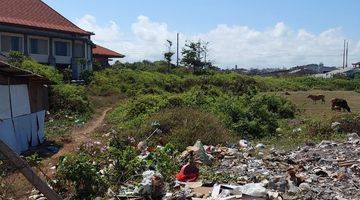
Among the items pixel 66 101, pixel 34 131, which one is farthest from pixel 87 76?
pixel 34 131

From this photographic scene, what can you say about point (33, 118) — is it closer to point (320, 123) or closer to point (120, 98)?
point (320, 123)

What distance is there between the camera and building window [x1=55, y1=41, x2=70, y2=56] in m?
38.4

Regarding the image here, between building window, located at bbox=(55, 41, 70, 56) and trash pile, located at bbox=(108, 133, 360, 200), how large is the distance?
26451 millimetres

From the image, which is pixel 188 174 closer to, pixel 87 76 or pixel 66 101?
pixel 66 101

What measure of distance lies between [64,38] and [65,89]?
43.8 feet

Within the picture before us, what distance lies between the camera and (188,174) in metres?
10.8

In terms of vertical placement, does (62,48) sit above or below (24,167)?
above

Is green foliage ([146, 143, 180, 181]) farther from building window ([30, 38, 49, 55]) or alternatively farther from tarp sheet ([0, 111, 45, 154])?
building window ([30, 38, 49, 55])

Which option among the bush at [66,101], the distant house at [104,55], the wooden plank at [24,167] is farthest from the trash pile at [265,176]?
the distant house at [104,55]

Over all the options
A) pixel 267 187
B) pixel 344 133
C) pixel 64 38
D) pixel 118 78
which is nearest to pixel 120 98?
pixel 118 78

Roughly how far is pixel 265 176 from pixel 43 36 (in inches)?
1137

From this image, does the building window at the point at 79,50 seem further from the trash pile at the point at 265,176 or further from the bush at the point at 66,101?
the trash pile at the point at 265,176

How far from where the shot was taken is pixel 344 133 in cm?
1805


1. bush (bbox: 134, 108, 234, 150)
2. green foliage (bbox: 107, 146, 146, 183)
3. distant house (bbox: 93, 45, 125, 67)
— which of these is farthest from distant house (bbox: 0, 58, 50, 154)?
distant house (bbox: 93, 45, 125, 67)
